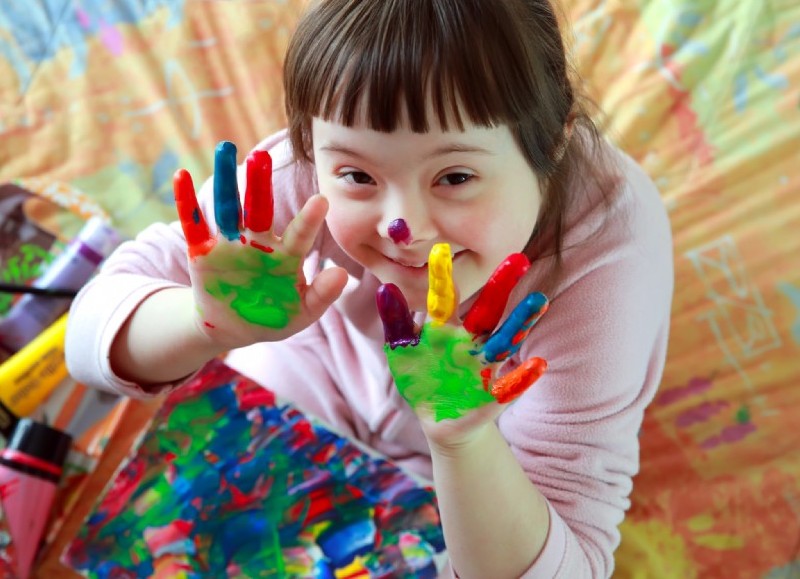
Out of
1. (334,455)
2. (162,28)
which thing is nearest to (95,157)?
(162,28)

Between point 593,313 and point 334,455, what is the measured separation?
0.37 m

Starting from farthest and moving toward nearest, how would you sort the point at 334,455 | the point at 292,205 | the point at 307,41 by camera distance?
the point at 334,455 < the point at 292,205 < the point at 307,41

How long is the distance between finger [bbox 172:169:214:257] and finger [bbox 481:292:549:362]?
8.4 inches

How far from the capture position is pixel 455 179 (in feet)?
1.90

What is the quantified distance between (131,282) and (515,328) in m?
0.43

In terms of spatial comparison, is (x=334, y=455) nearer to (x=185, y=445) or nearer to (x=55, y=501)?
(x=185, y=445)

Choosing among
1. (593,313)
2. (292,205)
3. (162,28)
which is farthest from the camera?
(162,28)

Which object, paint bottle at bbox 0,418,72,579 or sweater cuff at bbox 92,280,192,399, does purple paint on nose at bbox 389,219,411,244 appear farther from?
paint bottle at bbox 0,418,72,579

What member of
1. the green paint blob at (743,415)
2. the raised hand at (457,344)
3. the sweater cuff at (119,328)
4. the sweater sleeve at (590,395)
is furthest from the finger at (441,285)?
the green paint blob at (743,415)

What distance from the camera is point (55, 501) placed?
0.97 metres

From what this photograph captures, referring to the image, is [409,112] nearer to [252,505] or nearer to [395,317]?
[395,317]

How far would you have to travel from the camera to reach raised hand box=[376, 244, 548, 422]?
52 cm

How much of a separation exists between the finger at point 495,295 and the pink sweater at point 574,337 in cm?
19

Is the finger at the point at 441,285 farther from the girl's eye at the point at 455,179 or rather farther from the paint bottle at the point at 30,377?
the paint bottle at the point at 30,377
